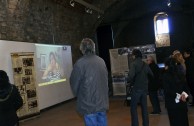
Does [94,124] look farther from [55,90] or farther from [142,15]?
[142,15]

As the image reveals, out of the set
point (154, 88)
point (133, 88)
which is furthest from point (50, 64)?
point (133, 88)

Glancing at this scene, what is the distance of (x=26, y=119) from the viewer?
26.5ft

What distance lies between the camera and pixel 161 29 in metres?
17.8

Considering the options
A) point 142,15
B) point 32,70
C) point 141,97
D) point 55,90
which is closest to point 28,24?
point 32,70

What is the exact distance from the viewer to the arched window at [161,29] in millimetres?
17594

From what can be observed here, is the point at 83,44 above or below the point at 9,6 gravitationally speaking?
below

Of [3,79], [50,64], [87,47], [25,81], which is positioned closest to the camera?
[87,47]

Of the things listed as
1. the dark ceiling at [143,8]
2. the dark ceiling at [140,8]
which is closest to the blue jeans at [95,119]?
the dark ceiling at [140,8]

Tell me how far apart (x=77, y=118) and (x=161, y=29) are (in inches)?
440

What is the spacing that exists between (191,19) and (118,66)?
750 cm

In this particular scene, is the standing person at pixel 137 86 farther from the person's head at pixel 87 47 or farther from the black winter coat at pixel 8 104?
the black winter coat at pixel 8 104

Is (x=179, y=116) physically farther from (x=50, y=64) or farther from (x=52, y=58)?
(x=52, y=58)

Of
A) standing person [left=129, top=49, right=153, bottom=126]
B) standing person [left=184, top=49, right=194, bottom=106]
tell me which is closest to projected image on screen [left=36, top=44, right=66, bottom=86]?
standing person [left=184, top=49, right=194, bottom=106]

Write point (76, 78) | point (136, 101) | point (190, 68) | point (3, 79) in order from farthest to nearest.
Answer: point (190, 68), point (136, 101), point (3, 79), point (76, 78)
